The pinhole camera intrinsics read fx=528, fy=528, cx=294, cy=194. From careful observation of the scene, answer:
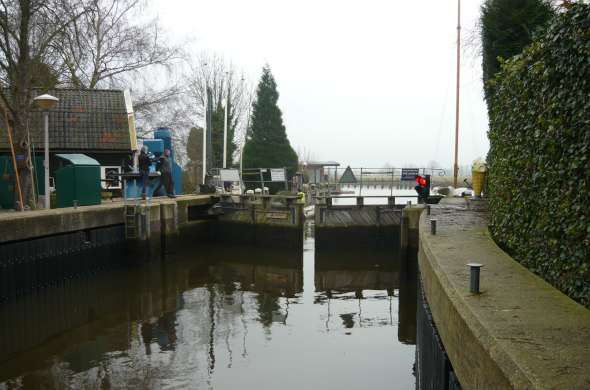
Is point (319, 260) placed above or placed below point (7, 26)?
below

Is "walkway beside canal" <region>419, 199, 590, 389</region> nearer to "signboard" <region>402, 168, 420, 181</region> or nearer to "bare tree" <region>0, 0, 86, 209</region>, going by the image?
"bare tree" <region>0, 0, 86, 209</region>

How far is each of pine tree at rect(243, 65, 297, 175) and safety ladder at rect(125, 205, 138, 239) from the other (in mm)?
24020

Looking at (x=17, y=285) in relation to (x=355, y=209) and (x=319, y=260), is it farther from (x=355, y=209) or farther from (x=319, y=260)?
(x=355, y=209)

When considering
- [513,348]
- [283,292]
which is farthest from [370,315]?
[513,348]

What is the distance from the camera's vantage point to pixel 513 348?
284 cm

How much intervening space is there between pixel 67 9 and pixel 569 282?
13640 millimetres

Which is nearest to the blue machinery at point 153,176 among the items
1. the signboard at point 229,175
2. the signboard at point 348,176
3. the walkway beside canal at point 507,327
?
the signboard at point 229,175

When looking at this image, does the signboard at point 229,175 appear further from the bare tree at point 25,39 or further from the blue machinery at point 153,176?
the bare tree at point 25,39

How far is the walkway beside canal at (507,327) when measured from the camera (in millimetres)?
2600

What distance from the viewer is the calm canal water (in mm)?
7145

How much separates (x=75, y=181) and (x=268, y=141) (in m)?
26.1

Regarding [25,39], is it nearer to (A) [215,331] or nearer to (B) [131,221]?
(B) [131,221]

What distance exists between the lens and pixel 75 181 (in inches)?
543

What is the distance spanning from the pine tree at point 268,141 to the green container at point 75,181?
80.5 feet
